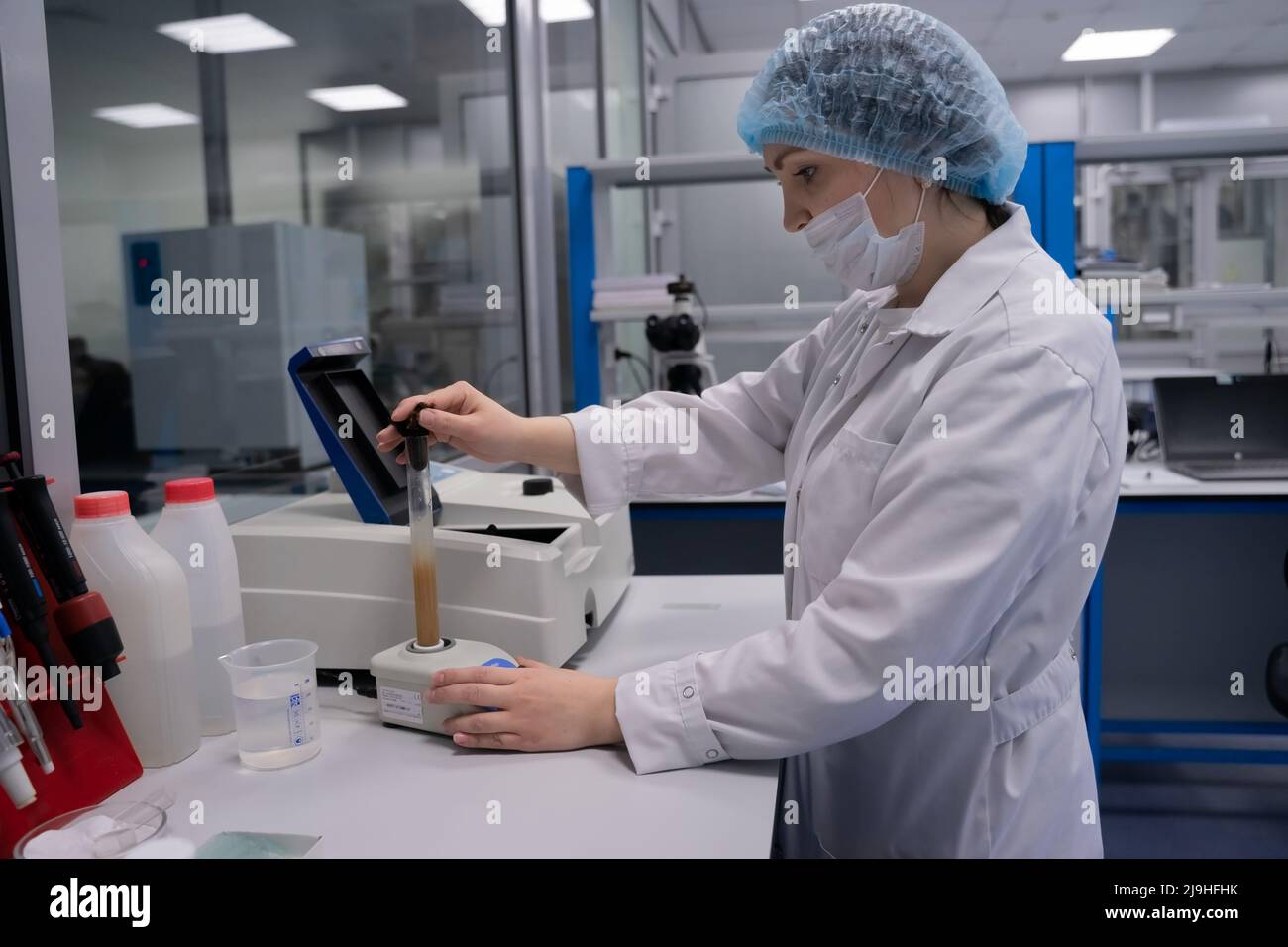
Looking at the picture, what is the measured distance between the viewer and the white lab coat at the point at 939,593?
34.4 inches

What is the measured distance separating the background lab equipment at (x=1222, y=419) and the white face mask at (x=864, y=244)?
189 cm

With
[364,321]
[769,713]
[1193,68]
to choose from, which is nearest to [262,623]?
[769,713]

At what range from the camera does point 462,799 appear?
2.89 feet

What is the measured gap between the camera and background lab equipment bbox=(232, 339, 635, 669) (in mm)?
1137

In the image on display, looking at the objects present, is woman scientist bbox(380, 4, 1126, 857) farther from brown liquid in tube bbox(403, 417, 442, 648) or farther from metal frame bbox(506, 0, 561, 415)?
metal frame bbox(506, 0, 561, 415)

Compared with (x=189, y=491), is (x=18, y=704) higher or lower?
lower

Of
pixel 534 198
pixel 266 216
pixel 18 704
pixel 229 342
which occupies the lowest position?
pixel 18 704

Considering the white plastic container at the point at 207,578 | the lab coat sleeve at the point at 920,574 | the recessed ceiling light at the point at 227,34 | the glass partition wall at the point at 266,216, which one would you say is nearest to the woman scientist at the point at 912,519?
the lab coat sleeve at the point at 920,574

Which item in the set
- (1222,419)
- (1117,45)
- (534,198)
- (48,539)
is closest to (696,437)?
(48,539)

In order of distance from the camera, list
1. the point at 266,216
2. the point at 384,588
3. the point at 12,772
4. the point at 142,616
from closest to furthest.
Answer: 1. the point at 12,772
2. the point at 142,616
3. the point at 384,588
4. the point at 266,216

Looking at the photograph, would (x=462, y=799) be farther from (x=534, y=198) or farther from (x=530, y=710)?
(x=534, y=198)

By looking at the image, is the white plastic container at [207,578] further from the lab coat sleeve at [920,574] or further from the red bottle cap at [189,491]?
the lab coat sleeve at [920,574]

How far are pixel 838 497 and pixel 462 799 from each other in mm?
478
